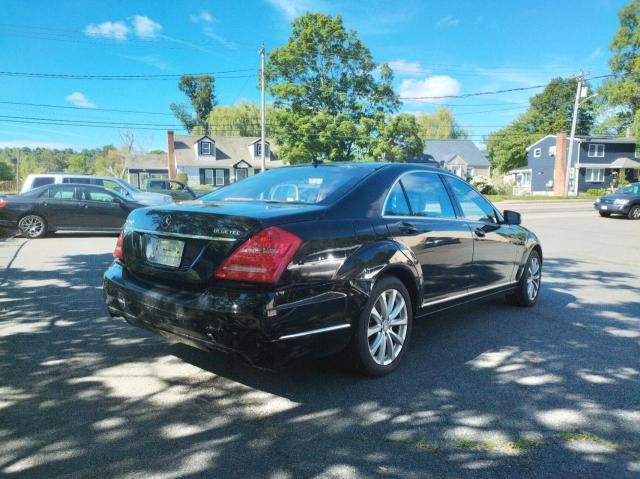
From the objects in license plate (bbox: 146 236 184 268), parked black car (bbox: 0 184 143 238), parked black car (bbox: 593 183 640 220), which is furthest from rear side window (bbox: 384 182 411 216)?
parked black car (bbox: 593 183 640 220)

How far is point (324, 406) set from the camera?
119 inches

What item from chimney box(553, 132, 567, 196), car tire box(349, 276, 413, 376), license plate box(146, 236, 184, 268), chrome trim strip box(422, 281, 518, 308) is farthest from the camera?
chimney box(553, 132, 567, 196)

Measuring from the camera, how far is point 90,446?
2543 millimetres

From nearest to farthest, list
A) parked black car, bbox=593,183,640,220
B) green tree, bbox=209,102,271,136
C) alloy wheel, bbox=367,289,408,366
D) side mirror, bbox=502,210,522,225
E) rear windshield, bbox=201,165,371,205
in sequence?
1. alloy wheel, bbox=367,289,408,366
2. rear windshield, bbox=201,165,371,205
3. side mirror, bbox=502,210,522,225
4. parked black car, bbox=593,183,640,220
5. green tree, bbox=209,102,271,136

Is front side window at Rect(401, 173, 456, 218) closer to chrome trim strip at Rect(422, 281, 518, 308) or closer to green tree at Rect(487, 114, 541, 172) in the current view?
chrome trim strip at Rect(422, 281, 518, 308)

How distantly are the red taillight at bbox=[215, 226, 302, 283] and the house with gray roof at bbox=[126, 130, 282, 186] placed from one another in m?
47.7

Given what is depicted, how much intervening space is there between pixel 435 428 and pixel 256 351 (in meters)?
1.14

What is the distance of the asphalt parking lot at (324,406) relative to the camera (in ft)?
7.97

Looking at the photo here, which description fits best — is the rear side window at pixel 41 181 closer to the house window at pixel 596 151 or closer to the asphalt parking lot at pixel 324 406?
the asphalt parking lot at pixel 324 406

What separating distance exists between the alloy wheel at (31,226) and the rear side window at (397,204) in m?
10.8

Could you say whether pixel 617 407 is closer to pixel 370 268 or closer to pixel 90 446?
pixel 370 268

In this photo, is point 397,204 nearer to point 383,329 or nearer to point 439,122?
point 383,329

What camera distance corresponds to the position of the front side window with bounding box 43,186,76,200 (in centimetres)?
1182

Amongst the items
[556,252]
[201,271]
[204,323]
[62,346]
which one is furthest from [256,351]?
[556,252]
